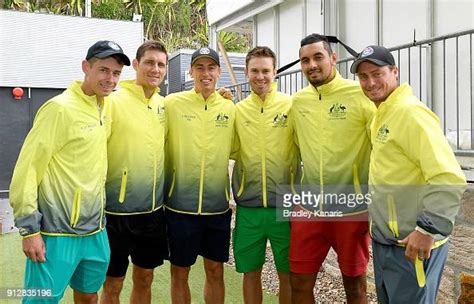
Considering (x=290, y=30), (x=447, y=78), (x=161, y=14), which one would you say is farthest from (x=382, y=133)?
(x=161, y=14)

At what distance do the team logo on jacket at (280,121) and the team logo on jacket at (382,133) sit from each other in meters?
1.09

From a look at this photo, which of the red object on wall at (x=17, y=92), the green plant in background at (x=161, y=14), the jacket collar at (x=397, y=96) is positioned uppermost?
the green plant in background at (x=161, y=14)

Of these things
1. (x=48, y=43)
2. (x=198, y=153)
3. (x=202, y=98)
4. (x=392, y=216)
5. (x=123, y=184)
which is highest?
(x=48, y=43)

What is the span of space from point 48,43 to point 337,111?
11243 mm

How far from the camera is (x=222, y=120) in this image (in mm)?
3947

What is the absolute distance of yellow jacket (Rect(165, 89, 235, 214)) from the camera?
3.87 metres

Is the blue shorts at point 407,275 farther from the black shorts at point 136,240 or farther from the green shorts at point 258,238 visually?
the black shorts at point 136,240

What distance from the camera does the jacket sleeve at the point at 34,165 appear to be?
285 centimetres

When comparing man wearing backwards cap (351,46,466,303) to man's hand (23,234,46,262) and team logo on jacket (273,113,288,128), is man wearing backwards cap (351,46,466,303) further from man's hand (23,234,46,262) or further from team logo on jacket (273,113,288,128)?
man's hand (23,234,46,262)

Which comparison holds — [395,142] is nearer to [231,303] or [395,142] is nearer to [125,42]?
[231,303]

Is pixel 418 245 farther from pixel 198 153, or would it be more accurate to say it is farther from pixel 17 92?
pixel 17 92

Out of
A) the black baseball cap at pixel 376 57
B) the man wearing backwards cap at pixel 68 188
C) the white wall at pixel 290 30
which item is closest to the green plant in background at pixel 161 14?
the white wall at pixel 290 30

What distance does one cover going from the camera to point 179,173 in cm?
391

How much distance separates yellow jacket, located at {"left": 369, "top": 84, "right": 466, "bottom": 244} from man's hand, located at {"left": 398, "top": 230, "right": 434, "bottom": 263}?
0.22ft
